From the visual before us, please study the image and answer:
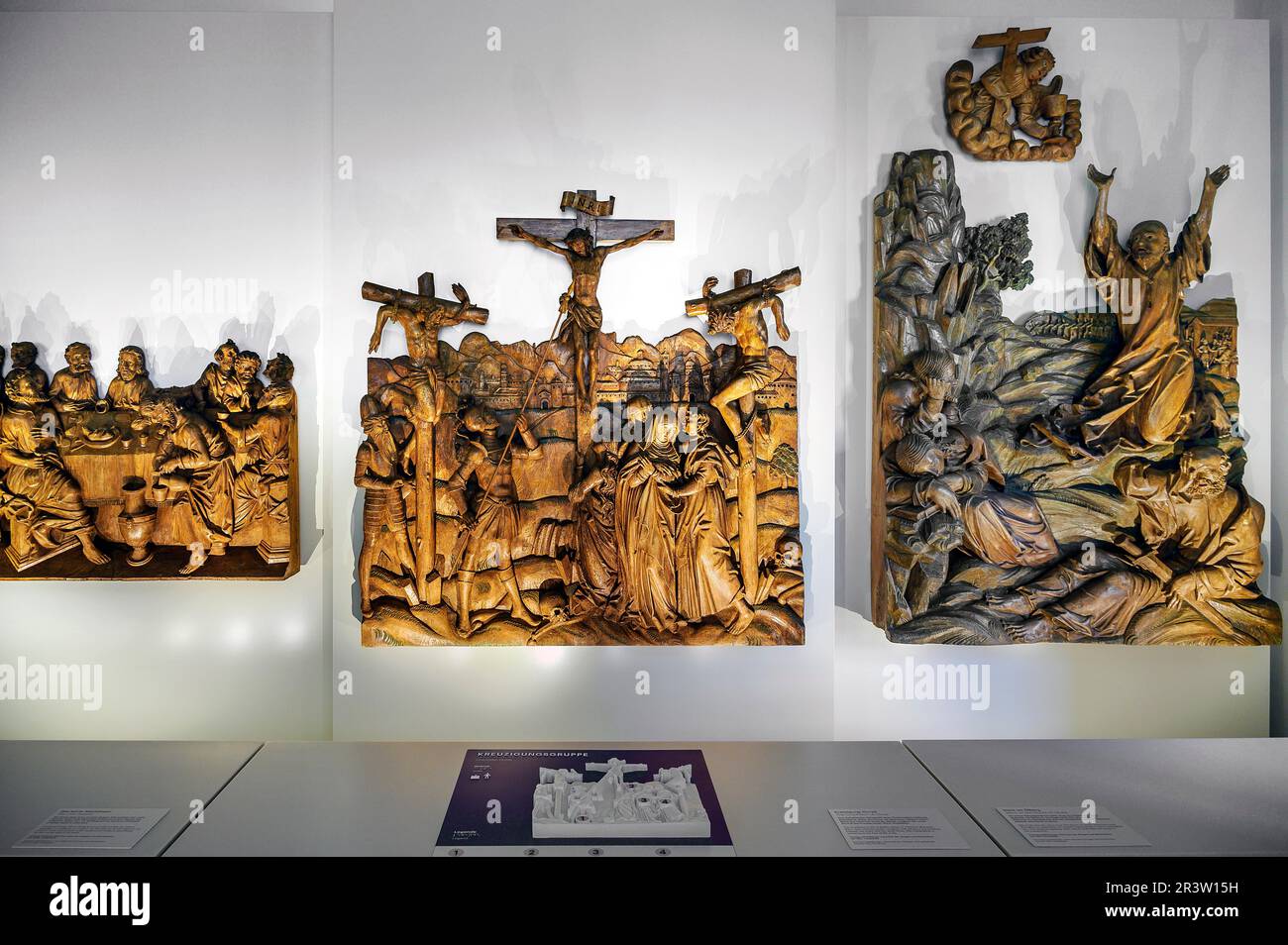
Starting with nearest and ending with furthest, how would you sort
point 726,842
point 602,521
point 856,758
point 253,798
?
1. point 726,842
2. point 253,798
3. point 856,758
4. point 602,521

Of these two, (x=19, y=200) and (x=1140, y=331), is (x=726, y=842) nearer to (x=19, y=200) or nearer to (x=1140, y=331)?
(x=1140, y=331)

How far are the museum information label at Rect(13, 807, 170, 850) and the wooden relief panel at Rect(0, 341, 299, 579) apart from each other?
6.59 ft

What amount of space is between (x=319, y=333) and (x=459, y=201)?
107 centimetres

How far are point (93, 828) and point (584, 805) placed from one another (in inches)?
54.2

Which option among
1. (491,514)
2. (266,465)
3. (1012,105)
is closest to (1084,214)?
(1012,105)

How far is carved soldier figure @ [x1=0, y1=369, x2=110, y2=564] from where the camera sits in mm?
4293

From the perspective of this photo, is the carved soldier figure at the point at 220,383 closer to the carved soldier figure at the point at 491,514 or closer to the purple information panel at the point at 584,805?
the carved soldier figure at the point at 491,514

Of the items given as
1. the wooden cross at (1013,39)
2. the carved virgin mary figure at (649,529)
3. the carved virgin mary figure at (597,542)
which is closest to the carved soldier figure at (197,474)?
the carved virgin mary figure at (597,542)

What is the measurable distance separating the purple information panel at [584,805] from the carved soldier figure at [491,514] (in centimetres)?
141

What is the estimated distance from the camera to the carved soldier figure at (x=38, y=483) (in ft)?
14.1

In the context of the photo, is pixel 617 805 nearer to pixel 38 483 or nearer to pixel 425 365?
pixel 425 365

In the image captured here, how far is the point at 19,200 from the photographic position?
4480mm

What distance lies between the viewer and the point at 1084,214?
15.1 feet

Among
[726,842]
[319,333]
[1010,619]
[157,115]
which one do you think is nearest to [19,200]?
[157,115]
